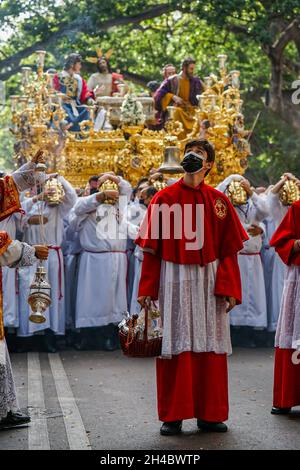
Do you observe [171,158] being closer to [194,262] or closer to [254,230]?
[254,230]

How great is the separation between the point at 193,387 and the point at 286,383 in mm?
1020

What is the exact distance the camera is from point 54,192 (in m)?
12.2

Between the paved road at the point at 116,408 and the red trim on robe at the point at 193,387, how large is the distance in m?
0.16

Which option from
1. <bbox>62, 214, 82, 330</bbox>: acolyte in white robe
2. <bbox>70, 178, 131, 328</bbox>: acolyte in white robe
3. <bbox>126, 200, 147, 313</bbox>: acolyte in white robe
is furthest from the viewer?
<bbox>62, 214, 82, 330</bbox>: acolyte in white robe

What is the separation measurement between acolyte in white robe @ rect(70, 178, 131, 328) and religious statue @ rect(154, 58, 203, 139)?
11.8ft

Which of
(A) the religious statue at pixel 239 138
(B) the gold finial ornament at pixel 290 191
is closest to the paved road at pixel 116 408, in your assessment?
(B) the gold finial ornament at pixel 290 191

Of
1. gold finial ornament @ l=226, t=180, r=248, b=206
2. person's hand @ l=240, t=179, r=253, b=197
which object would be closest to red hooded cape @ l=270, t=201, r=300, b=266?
person's hand @ l=240, t=179, r=253, b=197

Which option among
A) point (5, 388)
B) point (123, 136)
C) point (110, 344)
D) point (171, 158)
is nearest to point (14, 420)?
point (5, 388)

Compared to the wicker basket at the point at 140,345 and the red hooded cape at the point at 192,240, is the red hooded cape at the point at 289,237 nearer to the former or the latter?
the red hooded cape at the point at 192,240

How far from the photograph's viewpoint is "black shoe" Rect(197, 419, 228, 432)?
289 inches

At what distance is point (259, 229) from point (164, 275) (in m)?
5.23

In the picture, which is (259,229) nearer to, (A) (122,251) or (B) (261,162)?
(A) (122,251)

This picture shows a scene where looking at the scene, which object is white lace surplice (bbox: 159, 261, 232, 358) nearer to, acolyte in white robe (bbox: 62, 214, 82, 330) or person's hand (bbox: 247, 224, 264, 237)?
person's hand (bbox: 247, 224, 264, 237)

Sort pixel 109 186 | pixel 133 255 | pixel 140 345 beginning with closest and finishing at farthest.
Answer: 1. pixel 140 345
2. pixel 109 186
3. pixel 133 255
